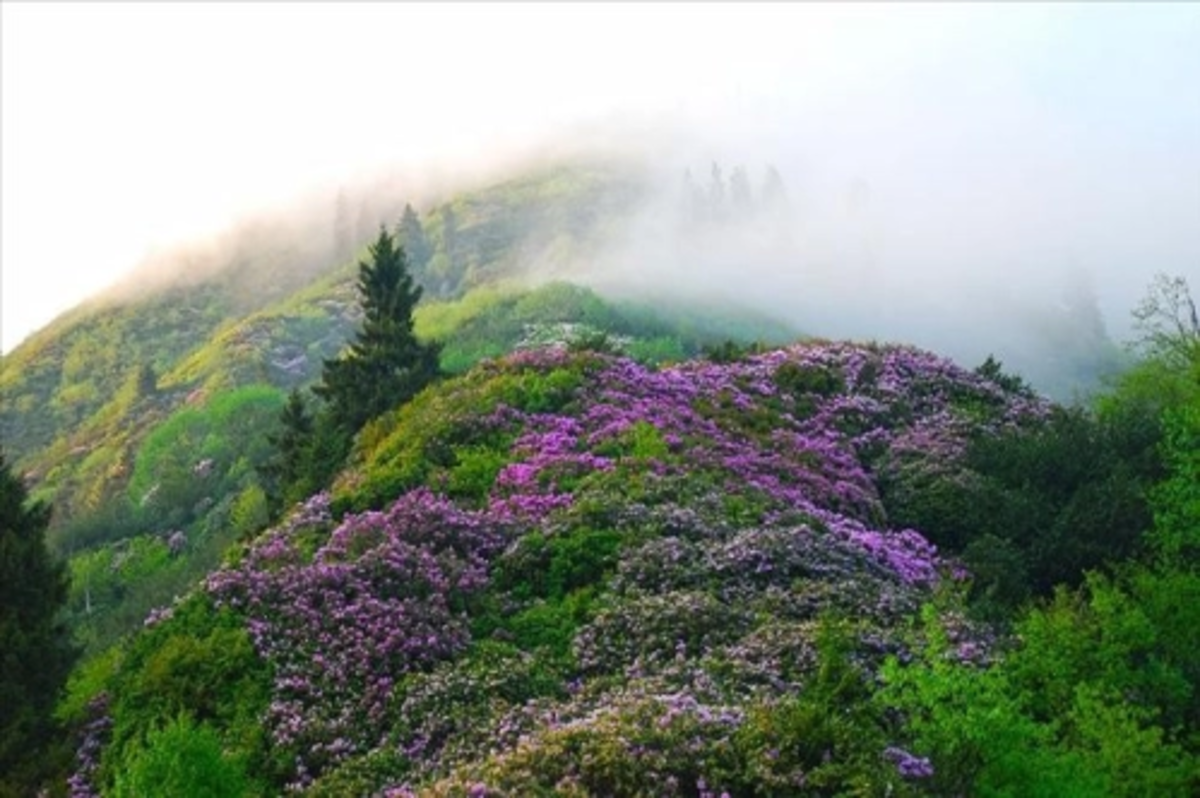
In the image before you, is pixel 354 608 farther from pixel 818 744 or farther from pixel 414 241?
pixel 414 241

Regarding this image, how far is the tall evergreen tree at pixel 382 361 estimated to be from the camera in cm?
4206

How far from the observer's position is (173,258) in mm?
192375

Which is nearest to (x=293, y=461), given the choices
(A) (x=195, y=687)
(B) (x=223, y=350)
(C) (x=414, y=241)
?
(A) (x=195, y=687)

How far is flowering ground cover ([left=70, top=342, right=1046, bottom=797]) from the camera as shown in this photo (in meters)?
15.5

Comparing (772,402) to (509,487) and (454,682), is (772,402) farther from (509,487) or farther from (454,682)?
(454,682)

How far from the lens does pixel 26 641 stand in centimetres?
2111

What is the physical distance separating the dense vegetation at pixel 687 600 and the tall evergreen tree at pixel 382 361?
10.1 inches

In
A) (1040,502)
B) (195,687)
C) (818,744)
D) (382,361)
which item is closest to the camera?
(818,744)

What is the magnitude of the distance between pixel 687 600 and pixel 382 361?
25.4 metres

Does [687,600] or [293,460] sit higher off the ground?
[687,600]

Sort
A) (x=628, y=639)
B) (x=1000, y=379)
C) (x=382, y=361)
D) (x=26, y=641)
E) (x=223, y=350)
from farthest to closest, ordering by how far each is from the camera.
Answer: (x=223, y=350) < (x=382, y=361) < (x=1000, y=379) < (x=26, y=641) < (x=628, y=639)

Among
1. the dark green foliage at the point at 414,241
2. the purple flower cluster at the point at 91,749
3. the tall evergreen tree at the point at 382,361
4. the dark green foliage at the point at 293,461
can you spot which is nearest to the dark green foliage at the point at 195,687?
the purple flower cluster at the point at 91,749

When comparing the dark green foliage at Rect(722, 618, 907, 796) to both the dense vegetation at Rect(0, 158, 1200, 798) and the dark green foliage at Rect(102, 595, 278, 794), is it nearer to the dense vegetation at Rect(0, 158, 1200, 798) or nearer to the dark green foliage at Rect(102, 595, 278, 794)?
the dense vegetation at Rect(0, 158, 1200, 798)

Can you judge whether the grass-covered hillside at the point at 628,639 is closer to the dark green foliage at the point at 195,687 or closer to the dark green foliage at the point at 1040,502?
the dark green foliage at the point at 195,687
